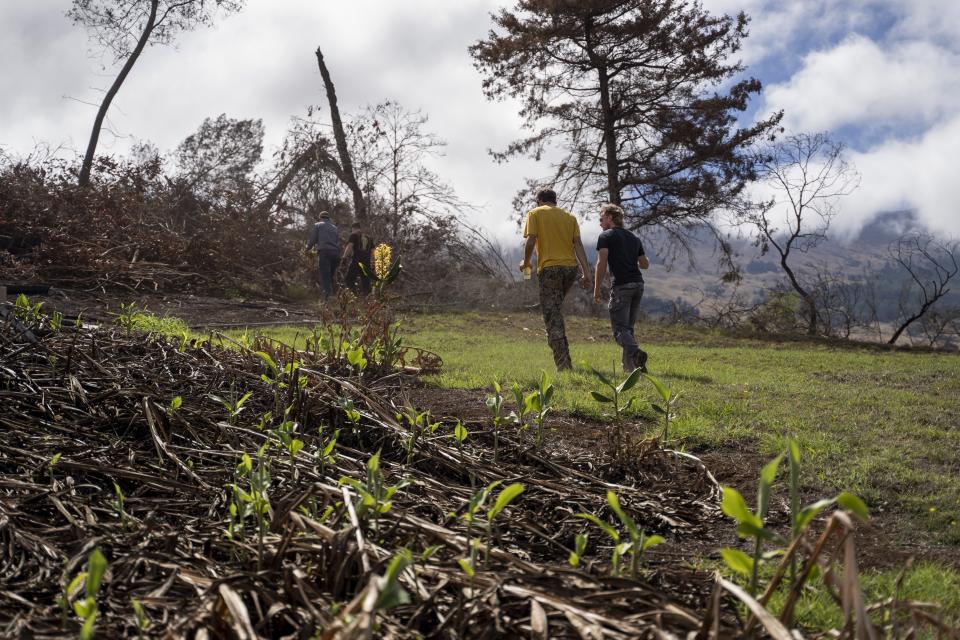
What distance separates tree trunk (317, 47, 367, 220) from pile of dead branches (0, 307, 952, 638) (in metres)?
17.2

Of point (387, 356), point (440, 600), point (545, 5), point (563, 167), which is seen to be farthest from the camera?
point (563, 167)

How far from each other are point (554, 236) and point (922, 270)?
51.3 feet

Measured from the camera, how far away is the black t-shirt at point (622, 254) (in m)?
8.37

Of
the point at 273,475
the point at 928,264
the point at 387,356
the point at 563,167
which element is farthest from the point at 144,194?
the point at 928,264

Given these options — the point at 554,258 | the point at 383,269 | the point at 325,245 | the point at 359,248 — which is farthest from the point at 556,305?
the point at 359,248

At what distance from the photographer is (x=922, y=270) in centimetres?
1970

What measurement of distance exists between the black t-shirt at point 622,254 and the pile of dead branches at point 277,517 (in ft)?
15.6

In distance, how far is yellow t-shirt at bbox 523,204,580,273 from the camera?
27.1ft

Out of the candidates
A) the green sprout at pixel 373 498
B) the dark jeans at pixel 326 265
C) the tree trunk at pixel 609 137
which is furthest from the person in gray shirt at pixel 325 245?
the green sprout at pixel 373 498

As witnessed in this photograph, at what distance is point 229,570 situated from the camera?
195cm

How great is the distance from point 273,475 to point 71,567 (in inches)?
33.1

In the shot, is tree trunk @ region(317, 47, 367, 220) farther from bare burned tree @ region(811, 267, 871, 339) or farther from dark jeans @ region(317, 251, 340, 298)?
bare burned tree @ region(811, 267, 871, 339)

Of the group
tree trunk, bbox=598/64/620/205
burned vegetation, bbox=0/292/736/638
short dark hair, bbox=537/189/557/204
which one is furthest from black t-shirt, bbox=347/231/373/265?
burned vegetation, bbox=0/292/736/638

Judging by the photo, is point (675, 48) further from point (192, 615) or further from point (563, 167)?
point (192, 615)
